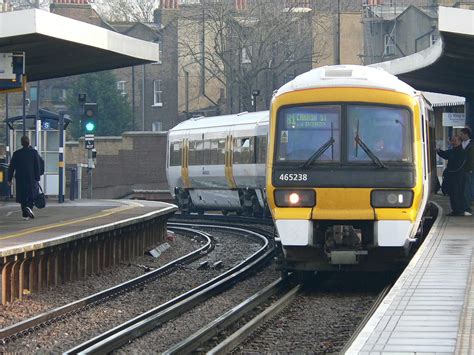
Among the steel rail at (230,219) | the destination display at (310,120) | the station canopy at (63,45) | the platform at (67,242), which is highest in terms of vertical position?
the station canopy at (63,45)

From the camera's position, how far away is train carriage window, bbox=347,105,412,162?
14984mm

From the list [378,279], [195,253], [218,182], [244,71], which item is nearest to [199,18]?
[244,71]

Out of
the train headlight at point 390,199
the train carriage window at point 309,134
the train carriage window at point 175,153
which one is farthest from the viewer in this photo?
the train carriage window at point 175,153

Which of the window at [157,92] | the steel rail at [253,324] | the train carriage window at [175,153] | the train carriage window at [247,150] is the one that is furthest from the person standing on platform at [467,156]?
the window at [157,92]

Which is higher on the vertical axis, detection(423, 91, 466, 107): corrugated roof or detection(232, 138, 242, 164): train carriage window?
detection(423, 91, 466, 107): corrugated roof

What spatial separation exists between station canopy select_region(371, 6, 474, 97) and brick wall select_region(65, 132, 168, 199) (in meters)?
20.8

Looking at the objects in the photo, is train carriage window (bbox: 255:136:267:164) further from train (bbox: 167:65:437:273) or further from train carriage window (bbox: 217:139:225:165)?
train (bbox: 167:65:437:273)

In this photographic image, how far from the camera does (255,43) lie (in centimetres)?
5953

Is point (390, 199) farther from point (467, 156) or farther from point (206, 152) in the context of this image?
point (206, 152)

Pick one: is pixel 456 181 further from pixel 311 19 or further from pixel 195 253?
pixel 311 19

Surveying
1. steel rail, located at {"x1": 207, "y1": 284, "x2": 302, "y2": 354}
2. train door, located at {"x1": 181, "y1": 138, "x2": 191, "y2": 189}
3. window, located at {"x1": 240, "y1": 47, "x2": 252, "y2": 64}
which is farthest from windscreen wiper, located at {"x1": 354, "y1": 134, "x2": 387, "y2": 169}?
window, located at {"x1": 240, "y1": 47, "x2": 252, "y2": 64}

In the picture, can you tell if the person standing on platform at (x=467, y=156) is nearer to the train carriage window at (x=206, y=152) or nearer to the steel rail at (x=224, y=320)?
the steel rail at (x=224, y=320)

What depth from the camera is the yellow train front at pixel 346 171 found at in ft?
48.2

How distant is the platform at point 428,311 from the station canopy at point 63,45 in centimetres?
691
